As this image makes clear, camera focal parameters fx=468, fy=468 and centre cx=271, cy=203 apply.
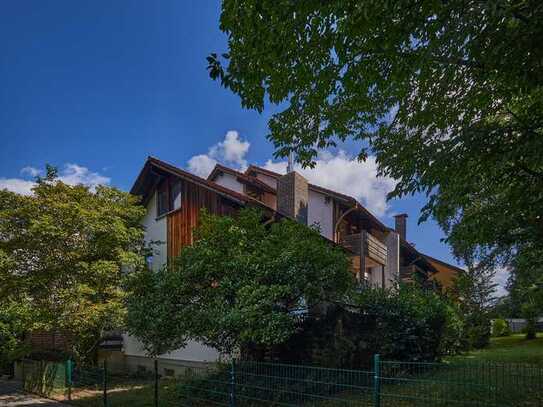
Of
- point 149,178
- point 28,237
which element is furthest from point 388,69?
point 149,178

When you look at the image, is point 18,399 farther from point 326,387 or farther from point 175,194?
point 326,387

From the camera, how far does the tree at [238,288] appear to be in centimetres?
924

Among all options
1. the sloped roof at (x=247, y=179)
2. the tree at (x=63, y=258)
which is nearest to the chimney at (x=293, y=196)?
the sloped roof at (x=247, y=179)

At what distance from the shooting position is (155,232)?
62.8 feet

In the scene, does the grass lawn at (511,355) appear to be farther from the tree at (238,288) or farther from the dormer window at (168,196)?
the dormer window at (168,196)

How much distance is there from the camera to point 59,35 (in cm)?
1226

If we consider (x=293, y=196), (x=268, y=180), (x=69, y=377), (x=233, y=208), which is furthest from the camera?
(x=268, y=180)

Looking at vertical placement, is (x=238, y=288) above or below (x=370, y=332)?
above

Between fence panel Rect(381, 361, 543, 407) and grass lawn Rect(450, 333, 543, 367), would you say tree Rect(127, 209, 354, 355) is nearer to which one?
fence panel Rect(381, 361, 543, 407)

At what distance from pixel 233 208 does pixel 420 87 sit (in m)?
8.97

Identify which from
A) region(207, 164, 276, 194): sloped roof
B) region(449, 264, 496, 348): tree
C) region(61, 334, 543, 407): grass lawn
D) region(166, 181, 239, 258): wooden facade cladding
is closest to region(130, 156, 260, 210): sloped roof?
region(166, 181, 239, 258): wooden facade cladding

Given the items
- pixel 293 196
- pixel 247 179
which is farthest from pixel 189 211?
pixel 293 196

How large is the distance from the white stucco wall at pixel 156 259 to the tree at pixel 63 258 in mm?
2136

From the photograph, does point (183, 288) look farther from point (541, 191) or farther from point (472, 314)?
point (472, 314)
